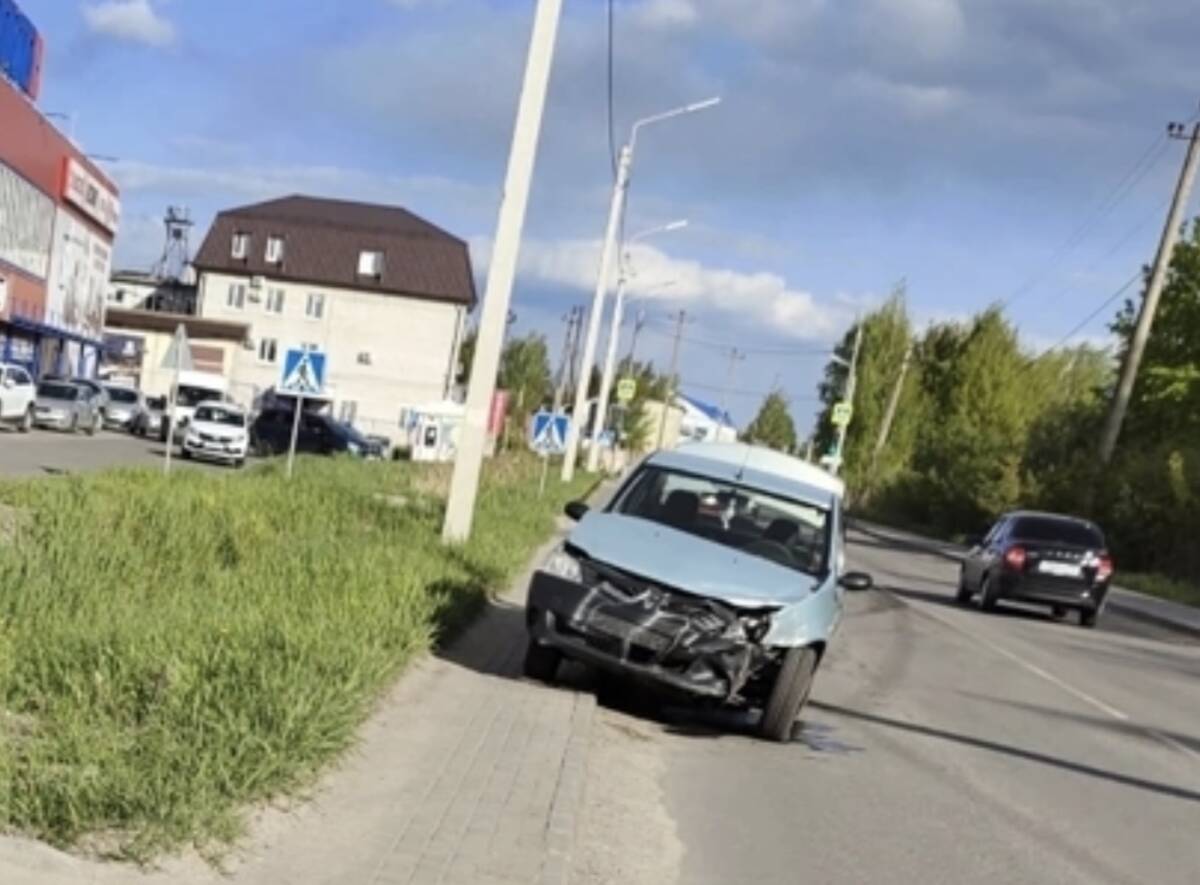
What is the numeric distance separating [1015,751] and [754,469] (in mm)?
2866

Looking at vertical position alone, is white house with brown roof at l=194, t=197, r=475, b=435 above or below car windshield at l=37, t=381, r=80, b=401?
above

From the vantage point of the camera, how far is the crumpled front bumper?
32.4 feet

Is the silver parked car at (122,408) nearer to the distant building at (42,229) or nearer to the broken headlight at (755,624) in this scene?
the distant building at (42,229)

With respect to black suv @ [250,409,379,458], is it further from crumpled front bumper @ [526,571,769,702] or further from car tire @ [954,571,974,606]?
crumpled front bumper @ [526,571,769,702]

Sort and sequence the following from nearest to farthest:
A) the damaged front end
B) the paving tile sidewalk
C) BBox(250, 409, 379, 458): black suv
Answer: the paving tile sidewalk, the damaged front end, BBox(250, 409, 379, 458): black suv

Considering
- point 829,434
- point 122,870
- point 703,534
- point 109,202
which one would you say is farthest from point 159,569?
point 829,434

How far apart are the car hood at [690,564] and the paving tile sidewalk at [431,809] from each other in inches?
37.8

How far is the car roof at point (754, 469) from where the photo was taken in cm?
1183

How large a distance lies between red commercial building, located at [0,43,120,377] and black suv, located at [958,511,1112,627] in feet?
111

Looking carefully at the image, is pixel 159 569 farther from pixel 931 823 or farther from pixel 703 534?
pixel 931 823

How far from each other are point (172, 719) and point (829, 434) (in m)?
93.2

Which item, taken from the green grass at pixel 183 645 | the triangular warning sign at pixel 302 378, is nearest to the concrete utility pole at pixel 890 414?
the triangular warning sign at pixel 302 378

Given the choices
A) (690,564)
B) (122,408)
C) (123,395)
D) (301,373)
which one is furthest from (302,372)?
(123,395)

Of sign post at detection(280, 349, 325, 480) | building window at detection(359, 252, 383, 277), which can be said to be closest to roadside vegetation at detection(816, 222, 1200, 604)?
sign post at detection(280, 349, 325, 480)
